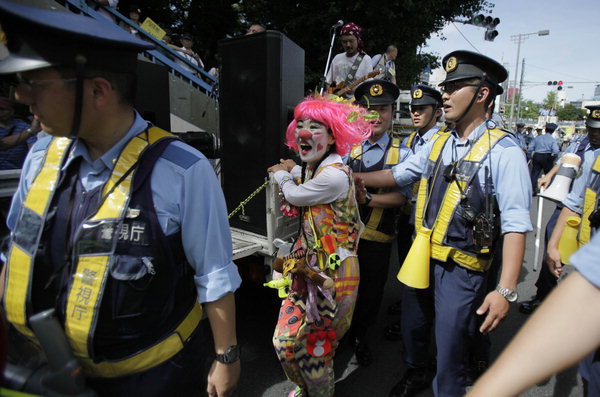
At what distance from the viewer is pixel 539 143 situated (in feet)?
31.7

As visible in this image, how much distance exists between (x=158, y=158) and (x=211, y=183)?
0.63 feet

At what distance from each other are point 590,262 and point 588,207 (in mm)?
2016

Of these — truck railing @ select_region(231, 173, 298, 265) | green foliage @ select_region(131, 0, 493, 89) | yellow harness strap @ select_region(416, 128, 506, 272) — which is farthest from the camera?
green foliage @ select_region(131, 0, 493, 89)

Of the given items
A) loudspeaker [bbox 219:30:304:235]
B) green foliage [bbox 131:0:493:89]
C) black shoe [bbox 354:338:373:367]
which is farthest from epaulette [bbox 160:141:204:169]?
green foliage [bbox 131:0:493:89]

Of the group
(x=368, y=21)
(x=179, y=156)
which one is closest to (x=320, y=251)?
(x=179, y=156)

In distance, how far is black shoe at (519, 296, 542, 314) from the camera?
11.9 feet

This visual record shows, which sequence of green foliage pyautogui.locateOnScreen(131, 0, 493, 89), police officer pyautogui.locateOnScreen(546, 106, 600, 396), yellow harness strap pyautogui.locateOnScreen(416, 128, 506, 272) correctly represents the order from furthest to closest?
green foliage pyautogui.locateOnScreen(131, 0, 493, 89) < police officer pyautogui.locateOnScreen(546, 106, 600, 396) < yellow harness strap pyautogui.locateOnScreen(416, 128, 506, 272)

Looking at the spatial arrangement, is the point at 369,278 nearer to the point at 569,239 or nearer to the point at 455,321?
the point at 455,321

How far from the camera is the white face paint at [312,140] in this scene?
7.01 ft

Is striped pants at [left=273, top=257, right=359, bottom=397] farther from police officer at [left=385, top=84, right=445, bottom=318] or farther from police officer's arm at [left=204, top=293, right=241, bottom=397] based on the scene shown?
police officer at [left=385, top=84, right=445, bottom=318]

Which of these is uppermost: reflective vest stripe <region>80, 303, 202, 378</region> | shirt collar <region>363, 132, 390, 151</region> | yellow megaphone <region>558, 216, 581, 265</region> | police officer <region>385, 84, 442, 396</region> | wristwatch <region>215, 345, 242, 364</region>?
shirt collar <region>363, 132, 390, 151</region>

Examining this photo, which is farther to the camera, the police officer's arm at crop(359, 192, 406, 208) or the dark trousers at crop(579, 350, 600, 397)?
the police officer's arm at crop(359, 192, 406, 208)

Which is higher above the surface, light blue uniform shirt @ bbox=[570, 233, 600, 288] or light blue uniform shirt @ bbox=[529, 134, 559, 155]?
light blue uniform shirt @ bbox=[529, 134, 559, 155]

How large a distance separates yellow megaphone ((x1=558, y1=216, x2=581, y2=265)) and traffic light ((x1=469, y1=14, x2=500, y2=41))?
10878 millimetres
